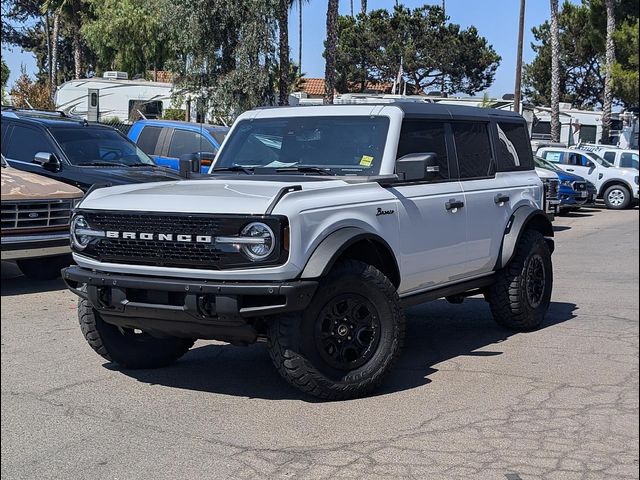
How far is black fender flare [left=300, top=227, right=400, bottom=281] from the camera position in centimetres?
529

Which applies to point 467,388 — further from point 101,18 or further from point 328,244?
point 101,18

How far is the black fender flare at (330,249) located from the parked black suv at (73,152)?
5951 mm

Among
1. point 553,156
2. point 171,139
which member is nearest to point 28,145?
point 171,139

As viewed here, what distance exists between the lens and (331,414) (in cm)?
541

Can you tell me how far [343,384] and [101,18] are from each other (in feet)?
133

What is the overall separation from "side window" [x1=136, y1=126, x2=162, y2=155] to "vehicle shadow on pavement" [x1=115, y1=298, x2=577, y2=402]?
8829 mm

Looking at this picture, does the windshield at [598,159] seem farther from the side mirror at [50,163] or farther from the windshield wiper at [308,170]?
the windshield wiper at [308,170]

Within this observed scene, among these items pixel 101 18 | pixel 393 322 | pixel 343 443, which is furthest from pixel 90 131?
pixel 101 18

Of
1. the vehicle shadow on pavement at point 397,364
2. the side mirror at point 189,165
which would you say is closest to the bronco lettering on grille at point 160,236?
the vehicle shadow on pavement at point 397,364

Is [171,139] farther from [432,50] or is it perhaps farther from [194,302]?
[432,50]

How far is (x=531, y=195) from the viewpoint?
315 inches

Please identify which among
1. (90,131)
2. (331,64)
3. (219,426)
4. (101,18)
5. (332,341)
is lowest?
(219,426)

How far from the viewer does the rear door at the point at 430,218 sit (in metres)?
6.29

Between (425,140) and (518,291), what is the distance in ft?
5.30
